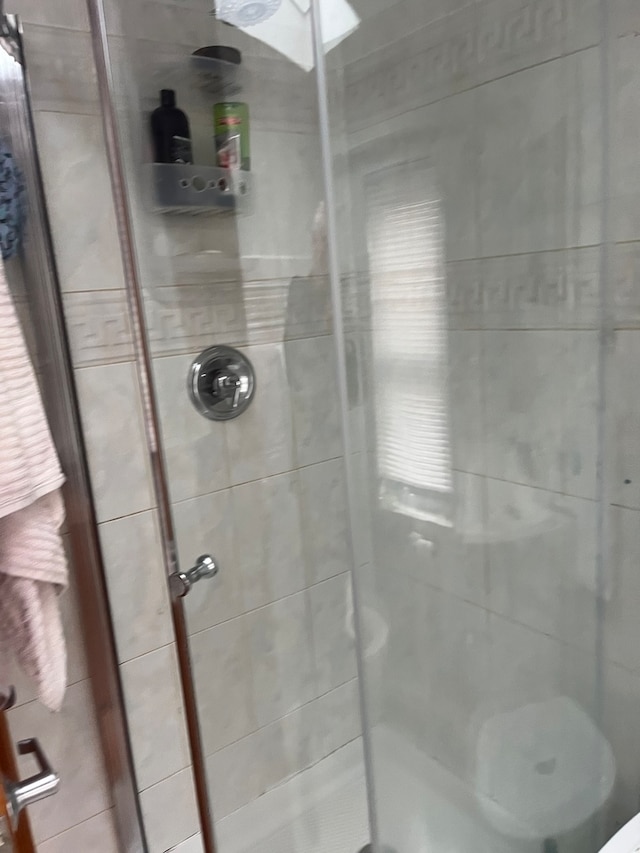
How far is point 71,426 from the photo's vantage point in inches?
47.9

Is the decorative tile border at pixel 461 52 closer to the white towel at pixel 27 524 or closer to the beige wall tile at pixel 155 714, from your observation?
the white towel at pixel 27 524

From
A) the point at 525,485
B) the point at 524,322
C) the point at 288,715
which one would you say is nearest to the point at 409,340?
the point at 524,322

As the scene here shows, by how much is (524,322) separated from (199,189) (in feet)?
2.23

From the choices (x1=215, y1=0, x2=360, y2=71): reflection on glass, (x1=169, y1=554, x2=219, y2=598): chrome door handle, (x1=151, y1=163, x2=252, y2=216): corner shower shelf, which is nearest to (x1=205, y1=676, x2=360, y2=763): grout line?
(x1=169, y1=554, x2=219, y2=598): chrome door handle

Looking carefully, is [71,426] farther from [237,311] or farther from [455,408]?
[455,408]

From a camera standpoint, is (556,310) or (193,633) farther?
(193,633)

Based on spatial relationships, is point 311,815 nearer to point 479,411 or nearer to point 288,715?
point 288,715

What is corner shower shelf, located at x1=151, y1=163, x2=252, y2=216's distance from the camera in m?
1.24

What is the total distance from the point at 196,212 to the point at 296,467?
60 centimetres

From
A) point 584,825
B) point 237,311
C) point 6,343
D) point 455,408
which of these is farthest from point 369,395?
point 584,825

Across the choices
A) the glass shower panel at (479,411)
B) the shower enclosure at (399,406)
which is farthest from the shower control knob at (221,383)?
the glass shower panel at (479,411)

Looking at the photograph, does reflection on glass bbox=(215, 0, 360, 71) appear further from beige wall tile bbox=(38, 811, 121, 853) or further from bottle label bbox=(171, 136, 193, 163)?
beige wall tile bbox=(38, 811, 121, 853)

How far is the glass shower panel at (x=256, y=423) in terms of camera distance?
1263 millimetres

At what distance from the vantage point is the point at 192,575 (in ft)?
4.40
